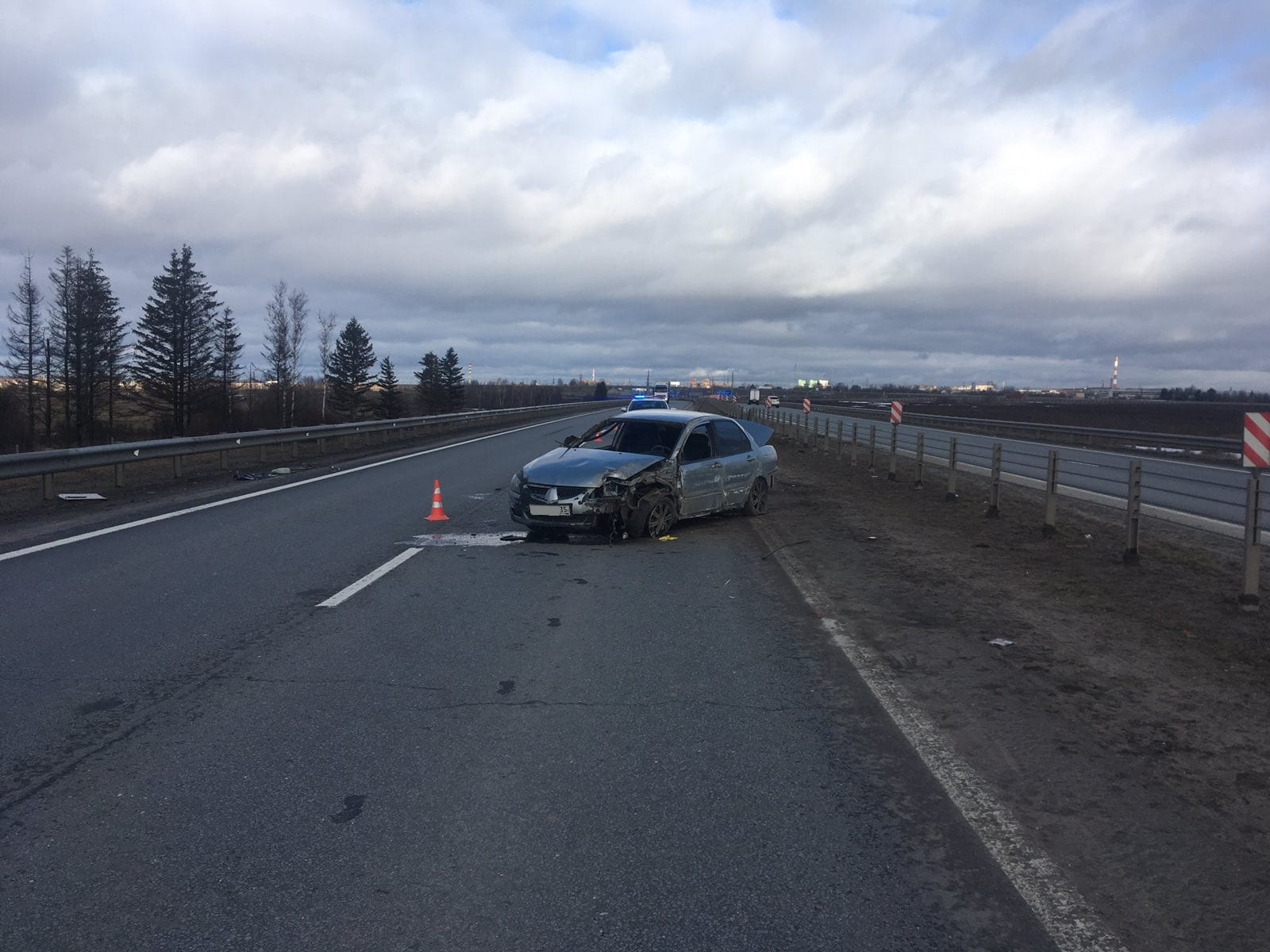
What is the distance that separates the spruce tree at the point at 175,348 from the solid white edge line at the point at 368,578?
5348 cm

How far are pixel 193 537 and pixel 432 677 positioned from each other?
6.83 metres

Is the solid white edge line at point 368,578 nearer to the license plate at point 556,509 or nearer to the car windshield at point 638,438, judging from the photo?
the license plate at point 556,509

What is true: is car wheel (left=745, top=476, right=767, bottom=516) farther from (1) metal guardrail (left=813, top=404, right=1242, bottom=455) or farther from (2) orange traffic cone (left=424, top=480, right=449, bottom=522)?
(1) metal guardrail (left=813, top=404, right=1242, bottom=455)

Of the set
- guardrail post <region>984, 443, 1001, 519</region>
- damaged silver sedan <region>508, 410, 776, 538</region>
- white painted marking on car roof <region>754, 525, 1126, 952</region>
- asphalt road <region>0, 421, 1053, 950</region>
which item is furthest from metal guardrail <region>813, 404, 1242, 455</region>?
asphalt road <region>0, 421, 1053, 950</region>

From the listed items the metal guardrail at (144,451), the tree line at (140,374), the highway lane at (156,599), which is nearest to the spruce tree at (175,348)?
the tree line at (140,374)

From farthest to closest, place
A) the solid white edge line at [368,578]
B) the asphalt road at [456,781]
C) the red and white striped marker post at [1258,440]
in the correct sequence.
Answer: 1. the red and white striped marker post at [1258,440]
2. the solid white edge line at [368,578]
3. the asphalt road at [456,781]

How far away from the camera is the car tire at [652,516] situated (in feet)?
40.4

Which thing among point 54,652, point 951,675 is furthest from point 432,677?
point 951,675

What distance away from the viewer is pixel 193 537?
11828 millimetres

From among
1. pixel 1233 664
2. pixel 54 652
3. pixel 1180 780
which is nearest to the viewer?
pixel 1180 780

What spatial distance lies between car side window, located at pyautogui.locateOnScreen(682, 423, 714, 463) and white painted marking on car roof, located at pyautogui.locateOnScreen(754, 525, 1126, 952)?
6202 mm

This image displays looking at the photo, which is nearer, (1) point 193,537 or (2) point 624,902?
(2) point 624,902

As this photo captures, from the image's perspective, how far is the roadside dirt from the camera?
3.91 m

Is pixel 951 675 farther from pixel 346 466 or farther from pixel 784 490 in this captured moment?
pixel 346 466
